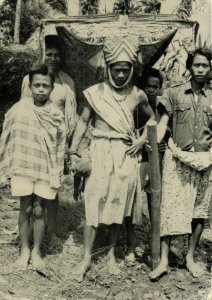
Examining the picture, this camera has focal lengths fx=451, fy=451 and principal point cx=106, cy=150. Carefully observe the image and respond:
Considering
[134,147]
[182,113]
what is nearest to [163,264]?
[134,147]

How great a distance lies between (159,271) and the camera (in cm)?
390

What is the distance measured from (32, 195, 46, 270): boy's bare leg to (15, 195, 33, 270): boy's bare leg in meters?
0.05

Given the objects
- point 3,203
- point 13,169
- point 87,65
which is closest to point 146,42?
point 87,65

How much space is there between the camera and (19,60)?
10.0 metres

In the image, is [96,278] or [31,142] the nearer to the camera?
[31,142]

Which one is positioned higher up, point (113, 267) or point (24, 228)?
point (24, 228)

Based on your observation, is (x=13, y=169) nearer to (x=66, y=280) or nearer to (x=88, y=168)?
(x=88, y=168)

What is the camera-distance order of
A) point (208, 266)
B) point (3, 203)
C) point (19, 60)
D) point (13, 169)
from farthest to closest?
point (19, 60) → point (3, 203) → point (208, 266) → point (13, 169)

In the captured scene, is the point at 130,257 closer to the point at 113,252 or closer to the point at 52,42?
the point at 113,252

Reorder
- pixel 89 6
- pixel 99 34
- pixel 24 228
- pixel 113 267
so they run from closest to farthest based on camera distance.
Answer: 1. pixel 24 228
2. pixel 113 267
3. pixel 99 34
4. pixel 89 6

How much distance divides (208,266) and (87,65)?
89.9 inches

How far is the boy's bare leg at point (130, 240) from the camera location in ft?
13.5

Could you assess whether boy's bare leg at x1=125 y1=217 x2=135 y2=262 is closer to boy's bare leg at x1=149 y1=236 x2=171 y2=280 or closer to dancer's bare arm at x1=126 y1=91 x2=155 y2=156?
boy's bare leg at x1=149 y1=236 x2=171 y2=280

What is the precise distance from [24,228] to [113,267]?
0.85m
